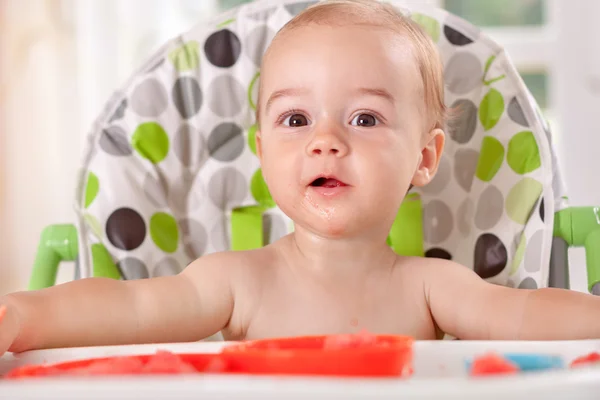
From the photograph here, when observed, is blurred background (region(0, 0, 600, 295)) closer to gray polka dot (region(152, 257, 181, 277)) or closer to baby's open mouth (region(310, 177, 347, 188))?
gray polka dot (region(152, 257, 181, 277))

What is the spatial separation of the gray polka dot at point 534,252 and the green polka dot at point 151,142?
0.49 metres

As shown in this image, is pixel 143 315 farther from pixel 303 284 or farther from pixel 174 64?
pixel 174 64

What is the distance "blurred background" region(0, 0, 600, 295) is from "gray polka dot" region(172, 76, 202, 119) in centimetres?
136

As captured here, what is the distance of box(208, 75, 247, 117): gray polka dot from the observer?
45.0 inches

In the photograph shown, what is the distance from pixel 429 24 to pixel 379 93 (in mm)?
244

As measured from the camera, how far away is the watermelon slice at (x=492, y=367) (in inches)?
21.3

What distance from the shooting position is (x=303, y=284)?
97cm

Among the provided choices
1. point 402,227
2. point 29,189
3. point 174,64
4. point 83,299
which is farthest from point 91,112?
point 83,299

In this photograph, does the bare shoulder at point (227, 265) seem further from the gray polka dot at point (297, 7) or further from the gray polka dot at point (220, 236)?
the gray polka dot at point (297, 7)

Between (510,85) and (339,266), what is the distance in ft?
1.16

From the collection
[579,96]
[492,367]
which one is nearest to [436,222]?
[492,367]

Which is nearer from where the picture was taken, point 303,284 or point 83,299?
point 83,299

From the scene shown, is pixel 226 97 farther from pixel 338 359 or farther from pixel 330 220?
pixel 338 359

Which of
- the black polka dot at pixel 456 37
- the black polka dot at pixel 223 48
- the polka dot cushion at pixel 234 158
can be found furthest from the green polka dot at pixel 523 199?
the black polka dot at pixel 223 48
